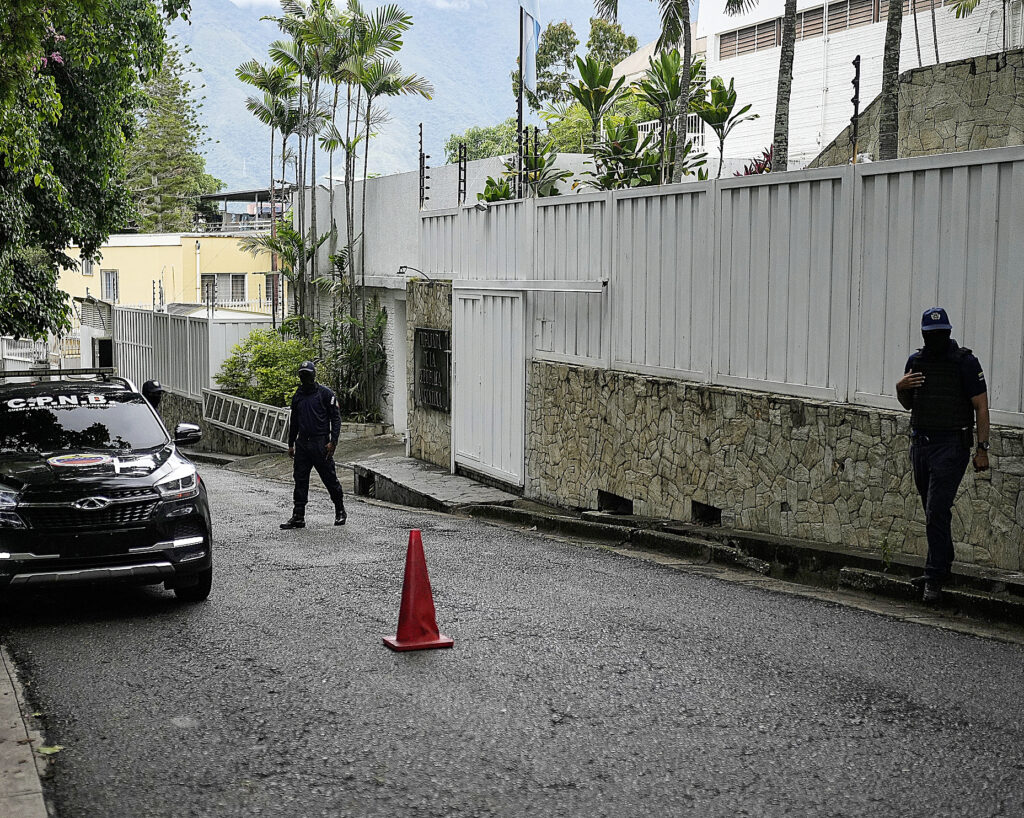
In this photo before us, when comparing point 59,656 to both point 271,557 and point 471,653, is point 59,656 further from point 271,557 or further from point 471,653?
point 271,557

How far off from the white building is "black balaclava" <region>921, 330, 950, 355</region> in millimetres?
20928

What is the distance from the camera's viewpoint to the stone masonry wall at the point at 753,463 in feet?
28.6

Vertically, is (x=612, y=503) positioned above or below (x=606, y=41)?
below

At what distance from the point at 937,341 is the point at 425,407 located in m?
12.7

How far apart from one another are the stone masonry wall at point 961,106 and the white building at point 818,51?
10.4 metres

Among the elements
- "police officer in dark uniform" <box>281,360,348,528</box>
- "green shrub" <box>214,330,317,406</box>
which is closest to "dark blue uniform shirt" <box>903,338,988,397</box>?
"police officer in dark uniform" <box>281,360,348,528</box>

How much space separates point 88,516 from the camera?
27.4ft

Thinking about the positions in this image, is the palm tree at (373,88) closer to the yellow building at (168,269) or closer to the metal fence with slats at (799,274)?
the metal fence with slats at (799,274)

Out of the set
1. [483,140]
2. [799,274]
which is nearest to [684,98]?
[799,274]

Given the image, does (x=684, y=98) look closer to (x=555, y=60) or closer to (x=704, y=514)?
(x=704, y=514)

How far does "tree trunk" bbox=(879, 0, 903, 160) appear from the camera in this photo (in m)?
15.0

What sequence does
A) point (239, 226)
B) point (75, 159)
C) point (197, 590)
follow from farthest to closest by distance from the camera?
point (239, 226) → point (75, 159) → point (197, 590)

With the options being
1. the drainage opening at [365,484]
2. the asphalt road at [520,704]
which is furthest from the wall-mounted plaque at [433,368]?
the asphalt road at [520,704]

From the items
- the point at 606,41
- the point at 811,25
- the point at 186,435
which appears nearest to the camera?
the point at 186,435
